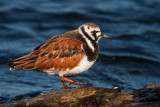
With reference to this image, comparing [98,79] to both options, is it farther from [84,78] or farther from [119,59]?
[119,59]

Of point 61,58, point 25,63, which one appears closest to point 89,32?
point 61,58

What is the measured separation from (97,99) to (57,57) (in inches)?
65.5

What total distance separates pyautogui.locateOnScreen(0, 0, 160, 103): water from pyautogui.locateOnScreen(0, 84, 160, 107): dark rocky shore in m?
1.59

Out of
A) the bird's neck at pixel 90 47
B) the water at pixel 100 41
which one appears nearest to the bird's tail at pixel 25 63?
the water at pixel 100 41

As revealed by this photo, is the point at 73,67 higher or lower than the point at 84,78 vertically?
lower

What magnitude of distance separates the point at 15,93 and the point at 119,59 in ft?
14.8

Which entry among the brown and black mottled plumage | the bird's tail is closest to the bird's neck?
the brown and black mottled plumage

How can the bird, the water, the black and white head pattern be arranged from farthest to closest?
the water
the black and white head pattern
the bird

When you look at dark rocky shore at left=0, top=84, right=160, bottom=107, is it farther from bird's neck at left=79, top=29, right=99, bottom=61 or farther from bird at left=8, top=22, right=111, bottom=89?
bird's neck at left=79, top=29, right=99, bottom=61

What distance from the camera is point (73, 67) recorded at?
6168mm

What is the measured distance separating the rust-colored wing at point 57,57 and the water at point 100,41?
3.22ft

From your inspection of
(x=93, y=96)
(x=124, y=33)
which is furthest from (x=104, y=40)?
(x=93, y=96)

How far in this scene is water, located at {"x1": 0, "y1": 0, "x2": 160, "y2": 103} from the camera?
8070 millimetres

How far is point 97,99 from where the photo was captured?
4.89 meters
